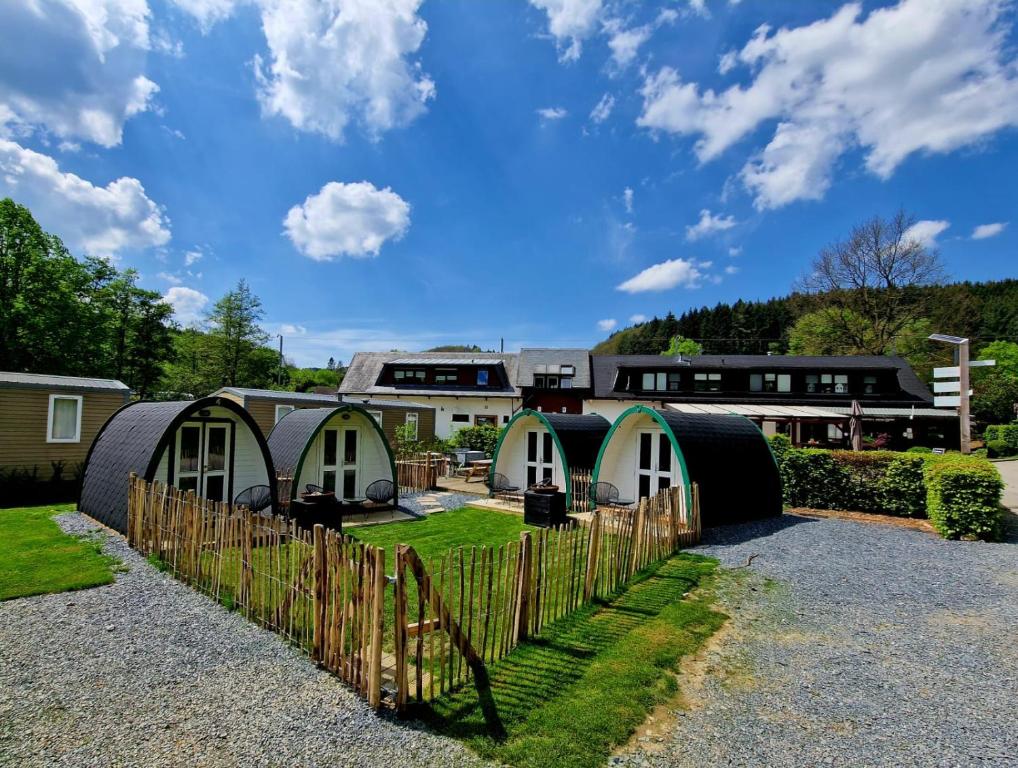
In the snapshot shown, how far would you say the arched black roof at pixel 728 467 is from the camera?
12.4 m

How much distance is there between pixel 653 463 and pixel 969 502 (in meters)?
6.80

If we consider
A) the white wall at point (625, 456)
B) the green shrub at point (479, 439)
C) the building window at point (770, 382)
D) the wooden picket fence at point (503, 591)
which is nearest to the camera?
the wooden picket fence at point (503, 591)

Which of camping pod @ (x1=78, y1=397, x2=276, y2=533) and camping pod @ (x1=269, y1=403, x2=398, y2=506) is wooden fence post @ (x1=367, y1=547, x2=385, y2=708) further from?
camping pod @ (x1=269, y1=403, x2=398, y2=506)

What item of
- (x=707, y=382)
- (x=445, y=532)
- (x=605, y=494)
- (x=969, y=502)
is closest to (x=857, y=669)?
(x=969, y=502)

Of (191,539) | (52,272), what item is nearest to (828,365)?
(191,539)

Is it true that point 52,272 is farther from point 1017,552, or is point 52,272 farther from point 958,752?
point 1017,552

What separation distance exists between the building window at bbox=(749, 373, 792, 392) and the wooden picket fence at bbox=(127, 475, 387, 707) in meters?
36.5

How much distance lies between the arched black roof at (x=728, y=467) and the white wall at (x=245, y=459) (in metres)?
10.3

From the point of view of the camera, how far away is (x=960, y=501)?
36.8 feet

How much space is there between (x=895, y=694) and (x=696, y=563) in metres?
4.59

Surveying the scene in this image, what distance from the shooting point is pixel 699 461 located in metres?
12.5

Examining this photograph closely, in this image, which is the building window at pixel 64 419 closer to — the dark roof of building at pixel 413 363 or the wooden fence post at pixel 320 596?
the wooden fence post at pixel 320 596

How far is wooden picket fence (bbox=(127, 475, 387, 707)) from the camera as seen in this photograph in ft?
16.5

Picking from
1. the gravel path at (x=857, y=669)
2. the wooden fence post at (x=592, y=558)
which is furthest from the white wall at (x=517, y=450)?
the wooden fence post at (x=592, y=558)
